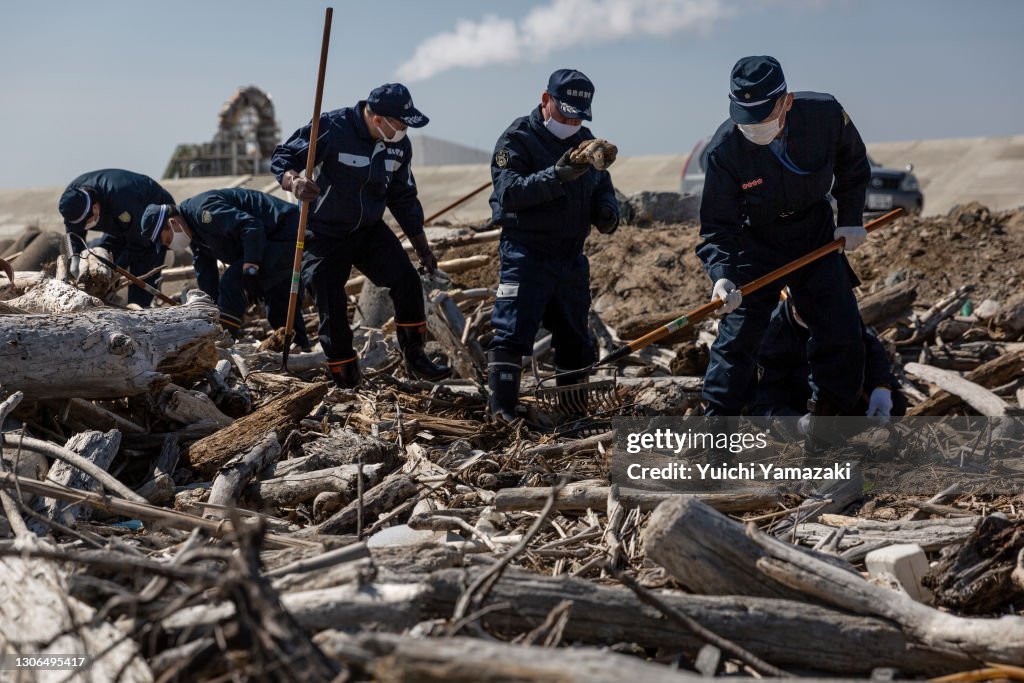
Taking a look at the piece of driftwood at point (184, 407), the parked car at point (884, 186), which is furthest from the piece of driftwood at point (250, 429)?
the parked car at point (884, 186)

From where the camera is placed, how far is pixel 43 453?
4.23 metres

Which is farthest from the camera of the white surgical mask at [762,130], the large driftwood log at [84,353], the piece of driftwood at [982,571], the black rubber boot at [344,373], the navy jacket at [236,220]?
the navy jacket at [236,220]

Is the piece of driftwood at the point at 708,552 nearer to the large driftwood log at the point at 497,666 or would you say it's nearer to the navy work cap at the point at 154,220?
the large driftwood log at the point at 497,666

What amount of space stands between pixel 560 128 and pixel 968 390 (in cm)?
296

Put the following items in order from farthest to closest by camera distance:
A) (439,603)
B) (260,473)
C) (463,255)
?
(463,255) → (260,473) → (439,603)

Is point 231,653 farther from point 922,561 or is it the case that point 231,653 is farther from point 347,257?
point 347,257

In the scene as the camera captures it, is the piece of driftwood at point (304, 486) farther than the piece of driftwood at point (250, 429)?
No

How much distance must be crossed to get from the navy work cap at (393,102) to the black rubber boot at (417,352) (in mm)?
1262

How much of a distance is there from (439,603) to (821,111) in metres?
3.15

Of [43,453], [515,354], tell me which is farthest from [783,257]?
[43,453]

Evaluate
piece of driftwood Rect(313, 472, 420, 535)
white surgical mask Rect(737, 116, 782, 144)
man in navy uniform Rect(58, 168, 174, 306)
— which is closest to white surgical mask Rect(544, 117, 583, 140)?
white surgical mask Rect(737, 116, 782, 144)

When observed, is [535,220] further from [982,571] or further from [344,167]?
[982,571]

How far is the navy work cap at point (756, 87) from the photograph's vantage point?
4660mm

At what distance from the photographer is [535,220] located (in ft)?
17.7
